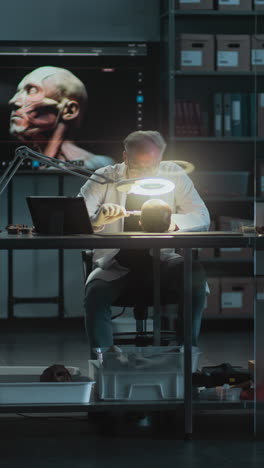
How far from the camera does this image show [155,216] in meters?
2.85

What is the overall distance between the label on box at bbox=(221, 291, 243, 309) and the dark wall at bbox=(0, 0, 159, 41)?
6.19 feet

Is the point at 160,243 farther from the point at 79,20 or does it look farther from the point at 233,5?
the point at 79,20

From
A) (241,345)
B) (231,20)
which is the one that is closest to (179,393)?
(241,345)

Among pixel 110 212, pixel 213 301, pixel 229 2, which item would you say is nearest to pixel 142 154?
pixel 110 212

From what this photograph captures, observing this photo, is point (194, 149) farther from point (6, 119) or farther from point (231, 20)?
point (6, 119)

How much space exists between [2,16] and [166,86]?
1.27m

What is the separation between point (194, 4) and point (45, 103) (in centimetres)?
123

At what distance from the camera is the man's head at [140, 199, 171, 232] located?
2.85 meters

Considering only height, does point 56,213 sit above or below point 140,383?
above

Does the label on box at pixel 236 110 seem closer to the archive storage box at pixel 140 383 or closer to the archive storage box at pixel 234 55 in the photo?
the archive storage box at pixel 234 55

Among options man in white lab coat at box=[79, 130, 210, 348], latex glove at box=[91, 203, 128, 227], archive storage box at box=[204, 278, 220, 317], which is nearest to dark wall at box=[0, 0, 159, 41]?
archive storage box at box=[204, 278, 220, 317]

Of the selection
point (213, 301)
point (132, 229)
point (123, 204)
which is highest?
point (123, 204)

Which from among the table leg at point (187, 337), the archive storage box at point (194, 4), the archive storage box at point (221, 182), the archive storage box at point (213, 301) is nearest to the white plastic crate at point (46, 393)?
the table leg at point (187, 337)

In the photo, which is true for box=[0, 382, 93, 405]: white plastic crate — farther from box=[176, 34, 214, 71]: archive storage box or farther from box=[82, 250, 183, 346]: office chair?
box=[176, 34, 214, 71]: archive storage box
